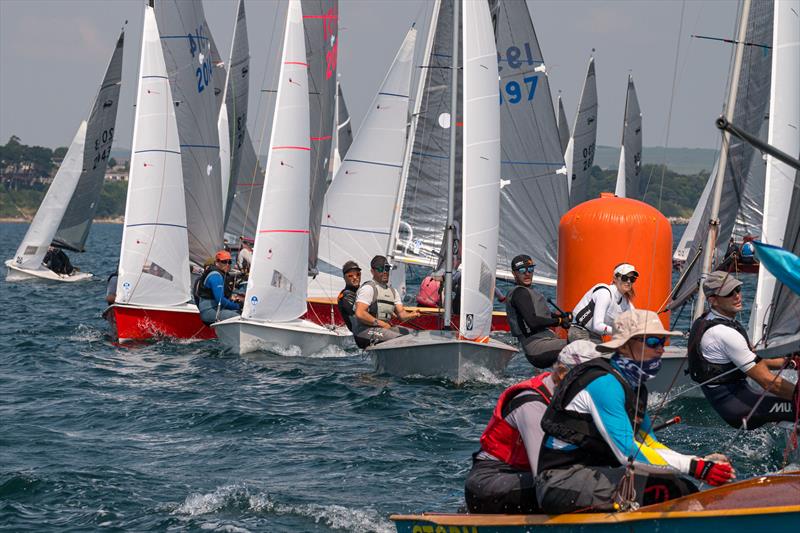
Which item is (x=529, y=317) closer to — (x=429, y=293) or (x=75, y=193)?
(x=429, y=293)

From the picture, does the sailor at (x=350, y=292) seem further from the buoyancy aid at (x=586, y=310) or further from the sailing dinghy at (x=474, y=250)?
the buoyancy aid at (x=586, y=310)

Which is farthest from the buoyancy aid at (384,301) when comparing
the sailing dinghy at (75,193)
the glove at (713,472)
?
the sailing dinghy at (75,193)

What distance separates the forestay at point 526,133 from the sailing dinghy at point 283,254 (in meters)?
6.63

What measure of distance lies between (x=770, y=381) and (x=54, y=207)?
26538 mm

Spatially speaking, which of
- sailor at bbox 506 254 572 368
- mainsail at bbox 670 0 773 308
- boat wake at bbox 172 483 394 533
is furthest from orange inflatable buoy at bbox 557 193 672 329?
boat wake at bbox 172 483 394 533

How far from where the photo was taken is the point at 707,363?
8.45 metres

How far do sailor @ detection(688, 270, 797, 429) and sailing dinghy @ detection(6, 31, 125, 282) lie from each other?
993 inches

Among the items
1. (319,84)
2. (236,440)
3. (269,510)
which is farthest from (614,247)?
(319,84)

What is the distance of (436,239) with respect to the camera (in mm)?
22750

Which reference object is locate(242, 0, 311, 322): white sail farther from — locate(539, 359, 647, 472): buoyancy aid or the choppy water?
locate(539, 359, 647, 472): buoyancy aid

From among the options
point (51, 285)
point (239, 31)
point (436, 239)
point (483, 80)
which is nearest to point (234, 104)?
point (239, 31)

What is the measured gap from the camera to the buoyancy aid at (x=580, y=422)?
19.7 ft

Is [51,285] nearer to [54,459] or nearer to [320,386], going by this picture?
[320,386]

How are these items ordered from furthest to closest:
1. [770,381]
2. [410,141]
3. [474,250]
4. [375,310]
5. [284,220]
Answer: [410,141] < [284,220] < [375,310] < [474,250] < [770,381]
